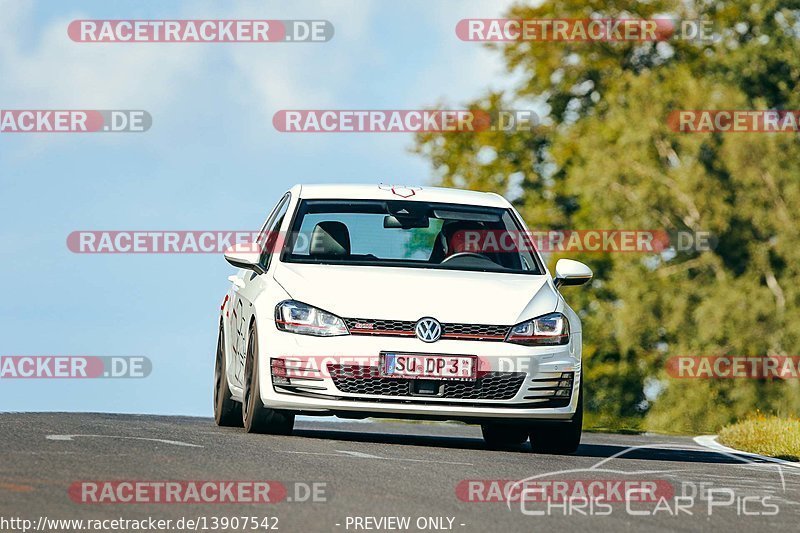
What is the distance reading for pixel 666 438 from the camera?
678 inches

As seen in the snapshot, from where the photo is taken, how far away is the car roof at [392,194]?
42.9ft

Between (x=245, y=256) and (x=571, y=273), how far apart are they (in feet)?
8.25

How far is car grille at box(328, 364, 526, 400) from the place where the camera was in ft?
37.4

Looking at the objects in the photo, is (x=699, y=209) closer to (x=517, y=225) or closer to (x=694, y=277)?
(x=694, y=277)

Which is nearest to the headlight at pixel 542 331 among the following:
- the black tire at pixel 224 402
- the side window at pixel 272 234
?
the side window at pixel 272 234

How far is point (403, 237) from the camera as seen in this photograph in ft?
43.4

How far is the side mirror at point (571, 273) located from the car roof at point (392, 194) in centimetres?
97

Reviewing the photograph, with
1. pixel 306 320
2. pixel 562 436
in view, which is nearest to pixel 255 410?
pixel 306 320

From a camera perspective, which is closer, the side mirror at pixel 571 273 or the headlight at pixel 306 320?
the headlight at pixel 306 320

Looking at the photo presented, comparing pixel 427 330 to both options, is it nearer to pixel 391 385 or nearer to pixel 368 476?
pixel 391 385

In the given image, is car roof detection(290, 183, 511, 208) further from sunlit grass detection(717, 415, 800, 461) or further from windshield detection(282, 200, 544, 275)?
sunlit grass detection(717, 415, 800, 461)

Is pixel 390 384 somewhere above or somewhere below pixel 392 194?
below

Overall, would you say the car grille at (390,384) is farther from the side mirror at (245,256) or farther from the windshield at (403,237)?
the side mirror at (245,256)

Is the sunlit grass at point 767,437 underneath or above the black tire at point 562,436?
underneath
